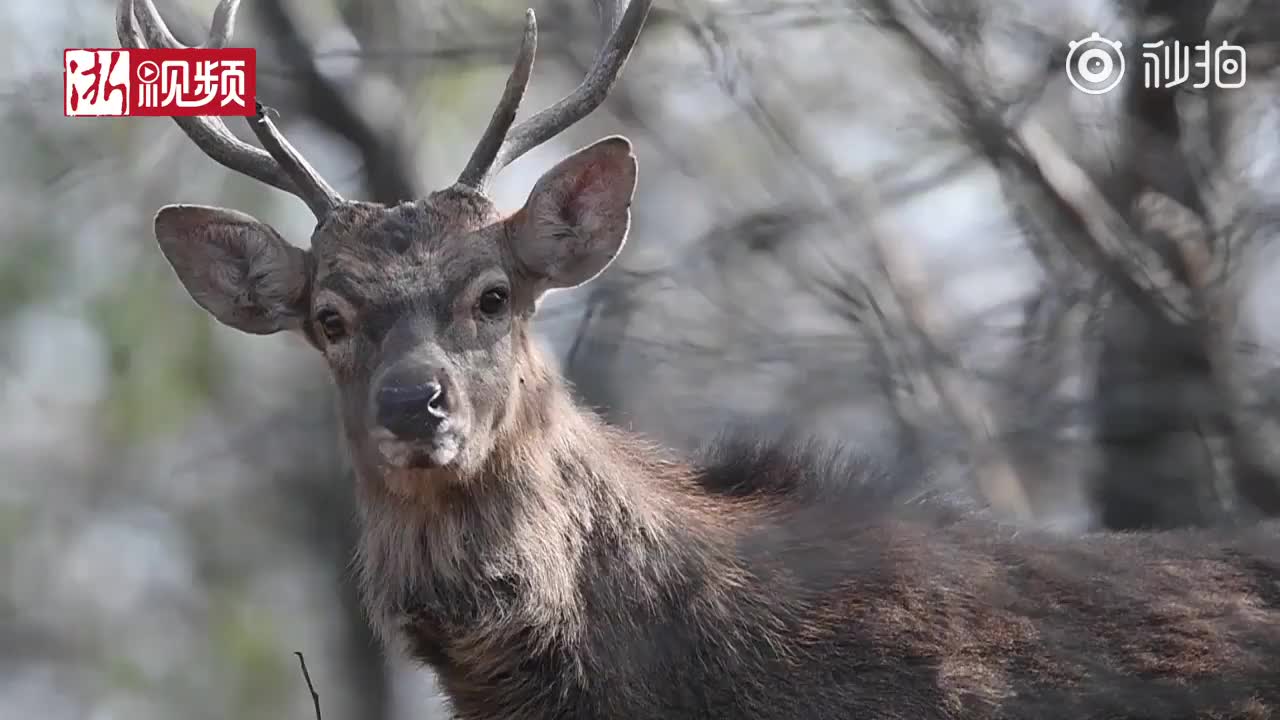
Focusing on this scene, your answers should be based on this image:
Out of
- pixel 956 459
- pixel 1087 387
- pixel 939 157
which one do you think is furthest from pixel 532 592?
pixel 939 157

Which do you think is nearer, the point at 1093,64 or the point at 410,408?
the point at 410,408

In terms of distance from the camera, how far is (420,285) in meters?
6.43

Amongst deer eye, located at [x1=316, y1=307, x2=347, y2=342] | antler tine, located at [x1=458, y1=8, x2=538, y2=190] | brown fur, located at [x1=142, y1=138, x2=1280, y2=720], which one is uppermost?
antler tine, located at [x1=458, y1=8, x2=538, y2=190]

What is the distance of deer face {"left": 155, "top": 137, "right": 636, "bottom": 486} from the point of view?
6117mm

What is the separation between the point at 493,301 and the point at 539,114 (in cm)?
94

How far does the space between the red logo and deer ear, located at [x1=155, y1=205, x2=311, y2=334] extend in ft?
1.46

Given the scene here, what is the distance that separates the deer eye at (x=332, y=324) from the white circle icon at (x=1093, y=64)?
5187 millimetres

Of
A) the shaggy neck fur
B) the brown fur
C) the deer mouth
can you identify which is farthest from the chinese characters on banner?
the deer mouth

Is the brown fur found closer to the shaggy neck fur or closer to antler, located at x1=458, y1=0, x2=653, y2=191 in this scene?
the shaggy neck fur

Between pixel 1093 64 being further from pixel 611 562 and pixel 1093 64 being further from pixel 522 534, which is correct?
pixel 522 534

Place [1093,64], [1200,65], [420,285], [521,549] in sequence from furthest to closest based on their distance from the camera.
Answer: [1093,64]
[1200,65]
[420,285]
[521,549]

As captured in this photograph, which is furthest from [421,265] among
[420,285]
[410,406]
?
[410,406]

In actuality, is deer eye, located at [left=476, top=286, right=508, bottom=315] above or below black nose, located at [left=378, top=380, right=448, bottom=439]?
above

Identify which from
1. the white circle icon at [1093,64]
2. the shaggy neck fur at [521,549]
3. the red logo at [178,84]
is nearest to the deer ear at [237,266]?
the red logo at [178,84]
